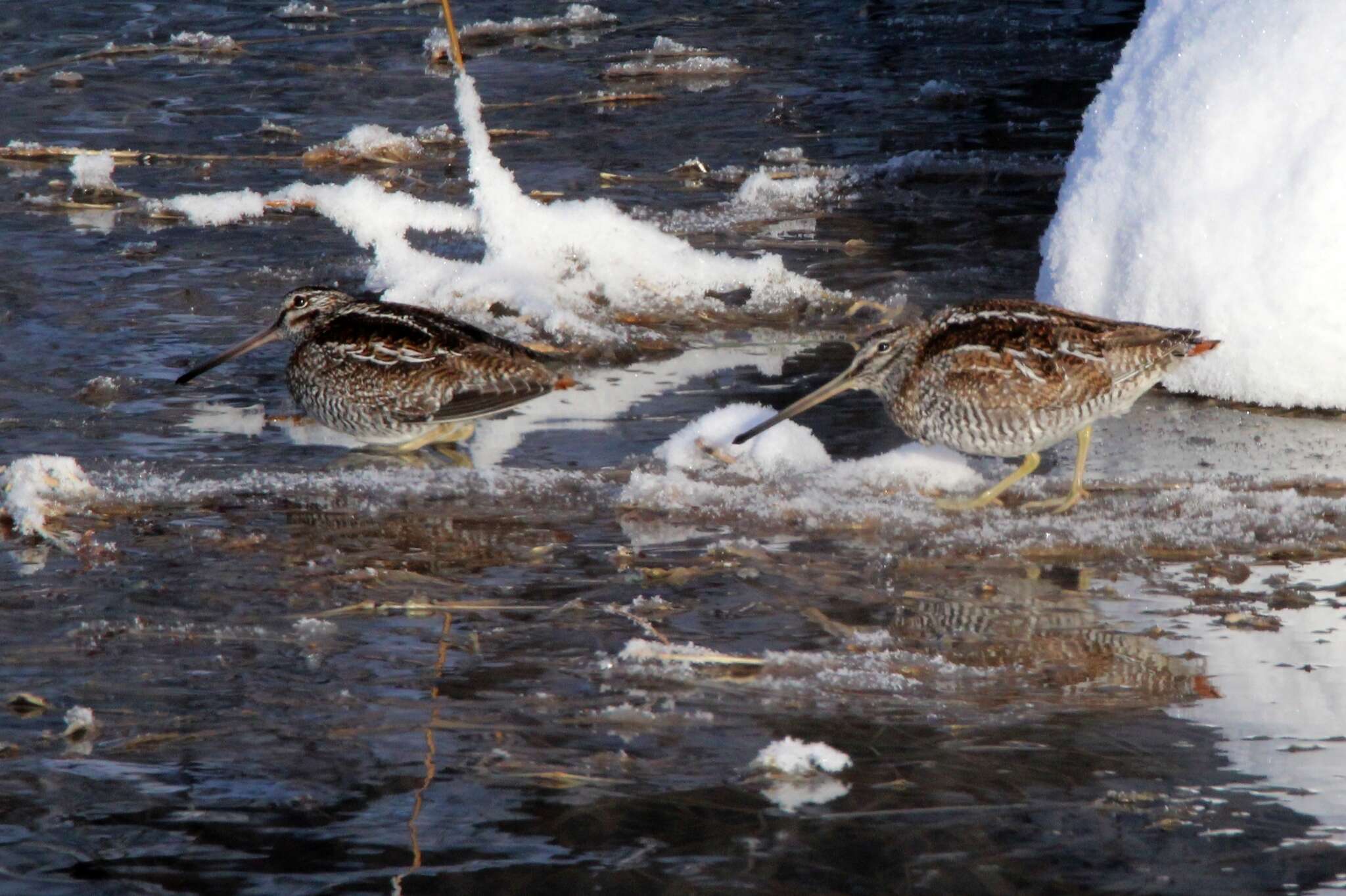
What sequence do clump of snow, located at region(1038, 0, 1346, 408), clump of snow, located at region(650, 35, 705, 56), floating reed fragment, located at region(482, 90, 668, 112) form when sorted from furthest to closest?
1. clump of snow, located at region(650, 35, 705, 56)
2. floating reed fragment, located at region(482, 90, 668, 112)
3. clump of snow, located at region(1038, 0, 1346, 408)

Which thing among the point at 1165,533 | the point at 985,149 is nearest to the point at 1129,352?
the point at 1165,533

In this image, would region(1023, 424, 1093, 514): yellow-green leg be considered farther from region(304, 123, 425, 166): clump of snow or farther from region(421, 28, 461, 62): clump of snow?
region(421, 28, 461, 62): clump of snow

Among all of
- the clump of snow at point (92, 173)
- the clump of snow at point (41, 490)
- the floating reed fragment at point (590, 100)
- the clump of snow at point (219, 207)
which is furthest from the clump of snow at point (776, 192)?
the clump of snow at point (41, 490)

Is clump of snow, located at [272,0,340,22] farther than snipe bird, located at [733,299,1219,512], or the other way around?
clump of snow, located at [272,0,340,22]

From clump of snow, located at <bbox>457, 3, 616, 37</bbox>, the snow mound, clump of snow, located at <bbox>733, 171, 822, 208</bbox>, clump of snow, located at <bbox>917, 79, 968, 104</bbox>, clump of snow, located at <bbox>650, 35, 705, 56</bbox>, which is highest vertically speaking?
clump of snow, located at <bbox>457, 3, 616, 37</bbox>

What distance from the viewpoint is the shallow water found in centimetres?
387

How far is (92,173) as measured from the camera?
10.3 m

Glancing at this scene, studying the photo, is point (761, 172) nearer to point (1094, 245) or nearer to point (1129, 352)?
point (1094, 245)

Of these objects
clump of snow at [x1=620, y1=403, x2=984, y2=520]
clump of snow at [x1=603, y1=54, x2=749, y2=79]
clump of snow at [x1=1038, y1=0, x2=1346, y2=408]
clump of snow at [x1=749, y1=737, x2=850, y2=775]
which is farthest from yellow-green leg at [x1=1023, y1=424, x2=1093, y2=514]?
clump of snow at [x1=603, y1=54, x2=749, y2=79]

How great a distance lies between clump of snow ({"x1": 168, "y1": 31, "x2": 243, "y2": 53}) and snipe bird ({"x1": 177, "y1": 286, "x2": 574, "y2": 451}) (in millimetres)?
7913

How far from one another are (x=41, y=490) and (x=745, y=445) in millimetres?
2403

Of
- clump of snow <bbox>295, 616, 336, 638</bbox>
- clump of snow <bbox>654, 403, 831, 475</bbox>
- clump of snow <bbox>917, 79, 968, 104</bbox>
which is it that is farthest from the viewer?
clump of snow <bbox>917, 79, 968, 104</bbox>

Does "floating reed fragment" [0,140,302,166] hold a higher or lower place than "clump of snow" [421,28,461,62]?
lower

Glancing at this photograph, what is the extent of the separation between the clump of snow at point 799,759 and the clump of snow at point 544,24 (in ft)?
37.1
